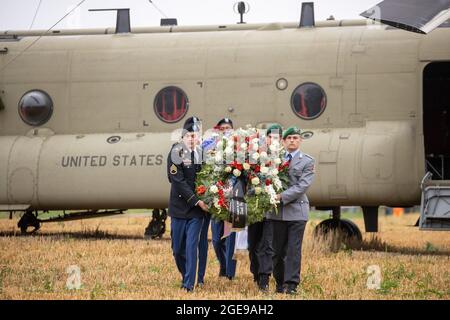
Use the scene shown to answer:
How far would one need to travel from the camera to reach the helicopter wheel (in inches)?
648

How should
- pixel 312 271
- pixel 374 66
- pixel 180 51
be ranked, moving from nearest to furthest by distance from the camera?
pixel 312 271
pixel 374 66
pixel 180 51

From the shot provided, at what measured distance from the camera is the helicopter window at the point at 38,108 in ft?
55.3

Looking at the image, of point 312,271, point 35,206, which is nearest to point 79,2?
point 35,206

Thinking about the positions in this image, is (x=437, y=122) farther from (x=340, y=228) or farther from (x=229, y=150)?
(x=229, y=150)

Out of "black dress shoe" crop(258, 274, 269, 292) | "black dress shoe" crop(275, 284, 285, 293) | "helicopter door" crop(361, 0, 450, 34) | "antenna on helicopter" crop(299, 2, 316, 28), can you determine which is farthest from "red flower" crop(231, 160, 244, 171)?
"antenna on helicopter" crop(299, 2, 316, 28)

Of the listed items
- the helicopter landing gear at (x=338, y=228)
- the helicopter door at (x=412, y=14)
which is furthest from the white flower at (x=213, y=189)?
the helicopter landing gear at (x=338, y=228)

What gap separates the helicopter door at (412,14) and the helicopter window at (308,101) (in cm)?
196

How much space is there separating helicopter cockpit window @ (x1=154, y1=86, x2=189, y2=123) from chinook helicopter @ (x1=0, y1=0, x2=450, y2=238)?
0.08ft

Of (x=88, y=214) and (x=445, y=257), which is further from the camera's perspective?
(x=88, y=214)

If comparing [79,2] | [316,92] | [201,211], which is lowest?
[201,211]

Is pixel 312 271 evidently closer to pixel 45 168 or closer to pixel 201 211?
pixel 201 211

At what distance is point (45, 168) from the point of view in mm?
16469

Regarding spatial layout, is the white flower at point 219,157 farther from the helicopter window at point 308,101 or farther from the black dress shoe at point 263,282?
the helicopter window at point 308,101
